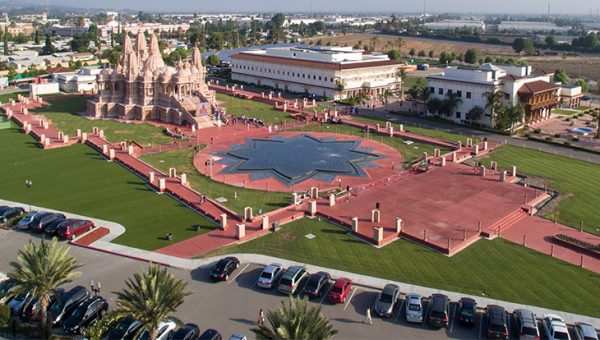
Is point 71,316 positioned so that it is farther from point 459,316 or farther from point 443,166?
point 443,166

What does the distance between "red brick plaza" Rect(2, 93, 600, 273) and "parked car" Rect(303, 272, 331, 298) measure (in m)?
7.62

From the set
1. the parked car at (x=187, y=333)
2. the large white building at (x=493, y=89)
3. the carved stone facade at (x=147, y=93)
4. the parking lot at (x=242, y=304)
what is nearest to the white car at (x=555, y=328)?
the parking lot at (x=242, y=304)

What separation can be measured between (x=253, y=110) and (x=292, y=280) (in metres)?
59.8

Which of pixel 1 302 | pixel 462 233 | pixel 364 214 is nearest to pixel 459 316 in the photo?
pixel 462 233

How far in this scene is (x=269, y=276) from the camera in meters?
31.7

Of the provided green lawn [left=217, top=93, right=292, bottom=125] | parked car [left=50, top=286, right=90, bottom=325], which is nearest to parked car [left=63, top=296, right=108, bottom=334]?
parked car [left=50, top=286, right=90, bottom=325]

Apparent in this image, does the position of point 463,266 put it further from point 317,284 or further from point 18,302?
point 18,302

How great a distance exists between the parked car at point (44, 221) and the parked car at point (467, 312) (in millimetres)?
28392

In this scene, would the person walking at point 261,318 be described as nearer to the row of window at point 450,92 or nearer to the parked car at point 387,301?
the parked car at point 387,301

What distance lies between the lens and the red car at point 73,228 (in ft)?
125

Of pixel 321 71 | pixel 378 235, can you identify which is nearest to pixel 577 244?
pixel 378 235

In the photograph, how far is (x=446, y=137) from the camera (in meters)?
69.9

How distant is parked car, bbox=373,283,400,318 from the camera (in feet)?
93.5

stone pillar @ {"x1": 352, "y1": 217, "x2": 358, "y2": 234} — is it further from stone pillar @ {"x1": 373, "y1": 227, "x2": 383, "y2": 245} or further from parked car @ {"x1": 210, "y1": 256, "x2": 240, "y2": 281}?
parked car @ {"x1": 210, "y1": 256, "x2": 240, "y2": 281}
